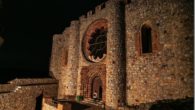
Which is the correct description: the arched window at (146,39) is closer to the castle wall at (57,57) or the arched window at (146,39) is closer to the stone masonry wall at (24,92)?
the stone masonry wall at (24,92)

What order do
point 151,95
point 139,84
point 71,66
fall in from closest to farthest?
point 151,95 < point 139,84 < point 71,66

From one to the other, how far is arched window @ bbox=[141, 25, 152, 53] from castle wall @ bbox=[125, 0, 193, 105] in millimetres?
305

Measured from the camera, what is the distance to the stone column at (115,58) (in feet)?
36.0

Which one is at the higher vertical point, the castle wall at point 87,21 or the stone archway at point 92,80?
the castle wall at point 87,21

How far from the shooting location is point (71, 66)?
15492mm

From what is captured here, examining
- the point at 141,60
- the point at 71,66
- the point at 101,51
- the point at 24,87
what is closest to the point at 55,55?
the point at 71,66

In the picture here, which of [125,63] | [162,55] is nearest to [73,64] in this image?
[125,63]

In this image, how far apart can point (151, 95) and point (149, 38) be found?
11.1ft

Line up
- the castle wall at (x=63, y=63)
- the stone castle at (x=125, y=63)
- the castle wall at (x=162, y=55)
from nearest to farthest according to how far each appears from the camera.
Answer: the castle wall at (x=162, y=55)
the stone castle at (x=125, y=63)
the castle wall at (x=63, y=63)

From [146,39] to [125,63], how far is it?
198 centimetres

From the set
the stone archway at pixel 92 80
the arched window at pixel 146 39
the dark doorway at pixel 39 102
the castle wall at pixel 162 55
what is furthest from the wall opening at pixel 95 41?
the dark doorway at pixel 39 102

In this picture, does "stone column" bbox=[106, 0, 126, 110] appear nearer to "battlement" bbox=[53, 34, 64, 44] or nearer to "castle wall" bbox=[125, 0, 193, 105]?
"castle wall" bbox=[125, 0, 193, 105]

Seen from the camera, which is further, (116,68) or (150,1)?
(116,68)

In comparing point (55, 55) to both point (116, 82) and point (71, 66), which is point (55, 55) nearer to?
point (71, 66)
